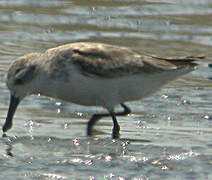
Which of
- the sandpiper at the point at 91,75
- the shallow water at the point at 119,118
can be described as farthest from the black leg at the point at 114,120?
the shallow water at the point at 119,118

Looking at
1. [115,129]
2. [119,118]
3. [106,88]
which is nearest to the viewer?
[106,88]

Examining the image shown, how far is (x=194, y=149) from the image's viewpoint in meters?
8.16

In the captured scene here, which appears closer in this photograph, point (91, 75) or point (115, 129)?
point (91, 75)

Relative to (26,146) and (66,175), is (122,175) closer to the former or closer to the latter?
(66,175)

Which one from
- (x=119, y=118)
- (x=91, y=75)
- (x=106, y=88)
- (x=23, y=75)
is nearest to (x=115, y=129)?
(x=106, y=88)

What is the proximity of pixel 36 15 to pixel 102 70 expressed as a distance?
801 cm

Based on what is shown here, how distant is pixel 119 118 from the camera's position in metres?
10.1

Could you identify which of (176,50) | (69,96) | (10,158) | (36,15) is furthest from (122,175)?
(36,15)

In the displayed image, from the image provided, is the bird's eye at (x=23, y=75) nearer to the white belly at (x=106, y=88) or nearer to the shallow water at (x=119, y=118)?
the white belly at (x=106, y=88)

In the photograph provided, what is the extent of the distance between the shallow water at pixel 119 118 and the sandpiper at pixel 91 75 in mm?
440

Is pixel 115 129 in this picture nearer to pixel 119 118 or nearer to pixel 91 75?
pixel 91 75

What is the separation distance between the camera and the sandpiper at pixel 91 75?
8875 mm

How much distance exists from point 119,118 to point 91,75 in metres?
1.38

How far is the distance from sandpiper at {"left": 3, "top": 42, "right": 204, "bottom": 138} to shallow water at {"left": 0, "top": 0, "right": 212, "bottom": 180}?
0.44m
